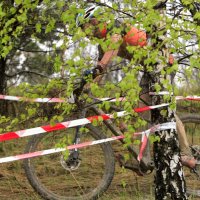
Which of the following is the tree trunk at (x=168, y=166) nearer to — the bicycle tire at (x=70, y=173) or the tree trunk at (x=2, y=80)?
the bicycle tire at (x=70, y=173)

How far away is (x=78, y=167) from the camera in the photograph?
5367 mm

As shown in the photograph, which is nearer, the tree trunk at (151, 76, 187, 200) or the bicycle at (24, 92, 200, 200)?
the tree trunk at (151, 76, 187, 200)

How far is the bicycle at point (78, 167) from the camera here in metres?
5.09

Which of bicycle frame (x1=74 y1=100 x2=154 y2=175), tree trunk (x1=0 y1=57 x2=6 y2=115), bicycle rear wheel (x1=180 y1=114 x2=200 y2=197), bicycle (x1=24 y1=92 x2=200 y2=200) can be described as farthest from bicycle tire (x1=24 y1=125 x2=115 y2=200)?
tree trunk (x1=0 y1=57 x2=6 y2=115)

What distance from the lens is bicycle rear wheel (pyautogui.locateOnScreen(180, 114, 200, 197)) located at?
5.33 metres

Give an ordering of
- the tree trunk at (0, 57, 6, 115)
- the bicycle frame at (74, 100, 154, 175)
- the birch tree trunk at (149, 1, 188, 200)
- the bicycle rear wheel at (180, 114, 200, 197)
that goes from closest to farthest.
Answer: the birch tree trunk at (149, 1, 188, 200)
the bicycle frame at (74, 100, 154, 175)
the bicycle rear wheel at (180, 114, 200, 197)
the tree trunk at (0, 57, 6, 115)

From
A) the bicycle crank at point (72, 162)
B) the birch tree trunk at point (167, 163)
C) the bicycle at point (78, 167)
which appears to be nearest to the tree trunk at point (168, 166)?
the birch tree trunk at point (167, 163)

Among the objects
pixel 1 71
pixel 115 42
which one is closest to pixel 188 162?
pixel 115 42

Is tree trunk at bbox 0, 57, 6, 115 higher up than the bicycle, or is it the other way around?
tree trunk at bbox 0, 57, 6, 115

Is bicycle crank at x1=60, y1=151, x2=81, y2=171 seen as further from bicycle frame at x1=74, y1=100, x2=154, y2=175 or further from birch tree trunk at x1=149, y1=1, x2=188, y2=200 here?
birch tree trunk at x1=149, y1=1, x2=188, y2=200

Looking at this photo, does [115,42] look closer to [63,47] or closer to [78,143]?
[63,47]

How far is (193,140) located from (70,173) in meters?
1.46

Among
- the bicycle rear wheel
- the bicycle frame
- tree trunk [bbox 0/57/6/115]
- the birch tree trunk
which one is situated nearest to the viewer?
the birch tree trunk

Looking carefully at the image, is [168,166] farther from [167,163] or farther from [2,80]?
[2,80]
